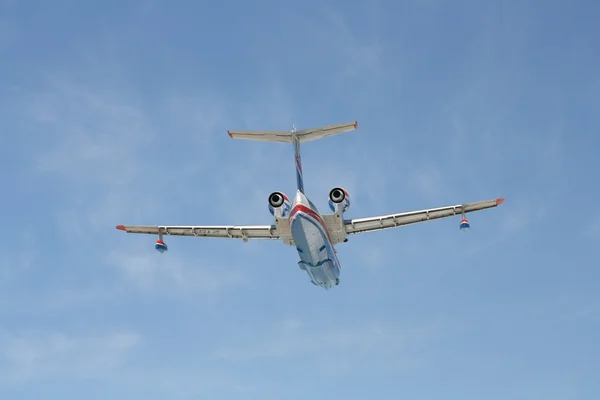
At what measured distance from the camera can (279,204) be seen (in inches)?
1806

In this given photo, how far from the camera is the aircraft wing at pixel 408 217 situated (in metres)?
48.5

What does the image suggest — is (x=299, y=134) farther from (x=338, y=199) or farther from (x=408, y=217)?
(x=408, y=217)

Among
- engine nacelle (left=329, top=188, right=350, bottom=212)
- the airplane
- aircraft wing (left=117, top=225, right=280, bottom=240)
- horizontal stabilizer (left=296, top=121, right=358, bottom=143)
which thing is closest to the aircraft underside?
the airplane

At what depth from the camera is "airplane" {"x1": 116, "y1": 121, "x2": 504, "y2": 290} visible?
44.4 meters

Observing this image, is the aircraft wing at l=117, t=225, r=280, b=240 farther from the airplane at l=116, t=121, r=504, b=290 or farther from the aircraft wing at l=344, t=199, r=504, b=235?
the aircraft wing at l=344, t=199, r=504, b=235

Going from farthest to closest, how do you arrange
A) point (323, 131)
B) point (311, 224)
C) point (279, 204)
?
point (323, 131) < point (279, 204) < point (311, 224)

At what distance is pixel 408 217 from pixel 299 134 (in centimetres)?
1030

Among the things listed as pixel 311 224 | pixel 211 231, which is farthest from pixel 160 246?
pixel 311 224

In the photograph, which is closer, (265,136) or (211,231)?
(265,136)

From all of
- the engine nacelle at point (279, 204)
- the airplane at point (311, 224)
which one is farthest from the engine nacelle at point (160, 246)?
the engine nacelle at point (279, 204)

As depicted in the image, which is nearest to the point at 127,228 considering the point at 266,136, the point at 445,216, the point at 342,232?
the point at 266,136

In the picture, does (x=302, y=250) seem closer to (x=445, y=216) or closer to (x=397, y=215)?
(x=397, y=215)

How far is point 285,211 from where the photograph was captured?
46.3m

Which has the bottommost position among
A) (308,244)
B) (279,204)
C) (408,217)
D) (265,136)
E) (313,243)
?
(308,244)
